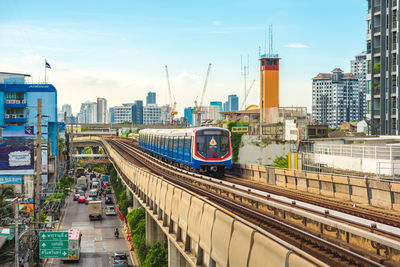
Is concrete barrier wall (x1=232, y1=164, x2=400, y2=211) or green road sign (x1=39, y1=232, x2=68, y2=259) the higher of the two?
concrete barrier wall (x1=232, y1=164, x2=400, y2=211)

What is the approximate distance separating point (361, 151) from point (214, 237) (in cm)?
1449

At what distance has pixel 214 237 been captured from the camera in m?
12.1

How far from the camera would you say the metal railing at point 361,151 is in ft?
71.2

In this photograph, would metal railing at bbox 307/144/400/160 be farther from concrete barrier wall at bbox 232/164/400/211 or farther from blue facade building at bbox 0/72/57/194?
blue facade building at bbox 0/72/57/194

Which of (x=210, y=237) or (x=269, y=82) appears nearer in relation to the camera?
(x=210, y=237)

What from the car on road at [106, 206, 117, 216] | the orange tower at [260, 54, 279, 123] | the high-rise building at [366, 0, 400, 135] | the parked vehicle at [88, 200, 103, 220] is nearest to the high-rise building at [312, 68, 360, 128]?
the orange tower at [260, 54, 279, 123]

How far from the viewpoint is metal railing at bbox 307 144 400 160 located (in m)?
21.7

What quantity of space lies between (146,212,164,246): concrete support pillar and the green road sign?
9.04 meters

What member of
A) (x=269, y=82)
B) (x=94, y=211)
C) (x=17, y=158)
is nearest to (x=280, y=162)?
(x=94, y=211)

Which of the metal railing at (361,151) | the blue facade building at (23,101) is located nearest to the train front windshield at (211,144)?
the metal railing at (361,151)

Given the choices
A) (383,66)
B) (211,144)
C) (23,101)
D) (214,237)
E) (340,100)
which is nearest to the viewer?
(214,237)

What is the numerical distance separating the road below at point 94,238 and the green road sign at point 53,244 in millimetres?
Answer: 13720

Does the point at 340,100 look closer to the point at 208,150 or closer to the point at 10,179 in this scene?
the point at 10,179

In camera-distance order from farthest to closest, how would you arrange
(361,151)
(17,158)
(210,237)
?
(17,158), (361,151), (210,237)
